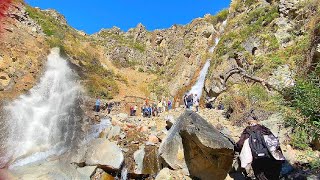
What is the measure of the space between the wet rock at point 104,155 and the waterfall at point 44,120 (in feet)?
10.6

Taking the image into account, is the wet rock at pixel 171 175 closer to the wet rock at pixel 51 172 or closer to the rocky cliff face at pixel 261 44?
the wet rock at pixel 51 172

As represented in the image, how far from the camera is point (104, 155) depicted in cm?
1446

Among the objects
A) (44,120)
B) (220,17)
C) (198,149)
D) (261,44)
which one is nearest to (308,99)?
(198,149)

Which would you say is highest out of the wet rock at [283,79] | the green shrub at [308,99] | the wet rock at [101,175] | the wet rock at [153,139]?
the wet rock at [283,79]

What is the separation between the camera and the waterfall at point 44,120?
18.5m

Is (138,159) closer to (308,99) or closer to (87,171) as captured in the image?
(87,171)

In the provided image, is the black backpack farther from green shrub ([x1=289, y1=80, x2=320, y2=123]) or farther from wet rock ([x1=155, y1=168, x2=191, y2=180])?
wet rock ([x1=155, y1=168, x2=191, y2=180])

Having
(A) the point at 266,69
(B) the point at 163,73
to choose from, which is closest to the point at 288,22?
(A) the point at 266,69

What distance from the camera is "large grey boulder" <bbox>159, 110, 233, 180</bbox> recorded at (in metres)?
10.5

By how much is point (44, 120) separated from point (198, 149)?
15174 mm

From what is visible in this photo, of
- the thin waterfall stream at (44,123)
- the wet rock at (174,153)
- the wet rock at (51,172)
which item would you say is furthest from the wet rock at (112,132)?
the wet rock at (174,153)

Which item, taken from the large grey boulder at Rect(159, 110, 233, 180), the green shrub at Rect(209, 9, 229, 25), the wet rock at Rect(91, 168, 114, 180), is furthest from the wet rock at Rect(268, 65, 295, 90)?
the green shrub at Rect(209, 9, 229, 25)

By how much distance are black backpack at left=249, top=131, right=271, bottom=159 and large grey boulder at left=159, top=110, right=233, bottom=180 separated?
3.14 m

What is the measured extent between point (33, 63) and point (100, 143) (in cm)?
2354
